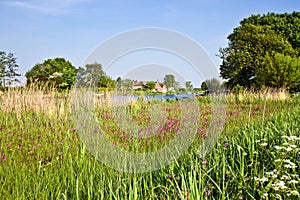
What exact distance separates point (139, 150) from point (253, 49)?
21.0 meters

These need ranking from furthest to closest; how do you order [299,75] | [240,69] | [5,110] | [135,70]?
[240,69], [299,75], [5,110], [135,70]

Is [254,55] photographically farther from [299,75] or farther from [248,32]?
[299,75]

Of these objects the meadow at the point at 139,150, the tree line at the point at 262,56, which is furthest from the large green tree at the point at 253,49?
the meadow at the point at 139,150

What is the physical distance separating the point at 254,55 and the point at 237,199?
72.9ft

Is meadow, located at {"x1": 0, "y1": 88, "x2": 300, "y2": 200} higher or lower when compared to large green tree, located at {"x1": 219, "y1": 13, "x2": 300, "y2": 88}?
lower

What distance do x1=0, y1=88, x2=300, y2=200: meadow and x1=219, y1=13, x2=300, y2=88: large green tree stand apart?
15027 mm

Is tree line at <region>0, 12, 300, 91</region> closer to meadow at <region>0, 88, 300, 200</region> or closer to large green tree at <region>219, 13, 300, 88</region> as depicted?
large green tree at <region>219, 13, 300, 88</region>

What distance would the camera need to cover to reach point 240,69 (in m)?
22.5

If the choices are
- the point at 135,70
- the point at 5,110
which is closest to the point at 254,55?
the point at 5,110

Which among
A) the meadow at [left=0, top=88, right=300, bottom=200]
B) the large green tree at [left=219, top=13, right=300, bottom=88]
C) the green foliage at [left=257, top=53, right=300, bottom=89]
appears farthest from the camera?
the large green tree at [left=219, top=13, right=300, bottom=88]

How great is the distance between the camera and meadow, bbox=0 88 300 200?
2.15 meters

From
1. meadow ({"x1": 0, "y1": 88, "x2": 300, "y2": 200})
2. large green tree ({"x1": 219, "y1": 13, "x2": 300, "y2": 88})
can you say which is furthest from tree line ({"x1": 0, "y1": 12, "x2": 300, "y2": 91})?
meadow ({"x1": 0, "y1": 88, "x2": 300, "y2": 200})

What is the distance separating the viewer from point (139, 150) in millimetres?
3785

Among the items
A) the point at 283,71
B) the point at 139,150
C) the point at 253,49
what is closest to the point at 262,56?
the point at 253,49
